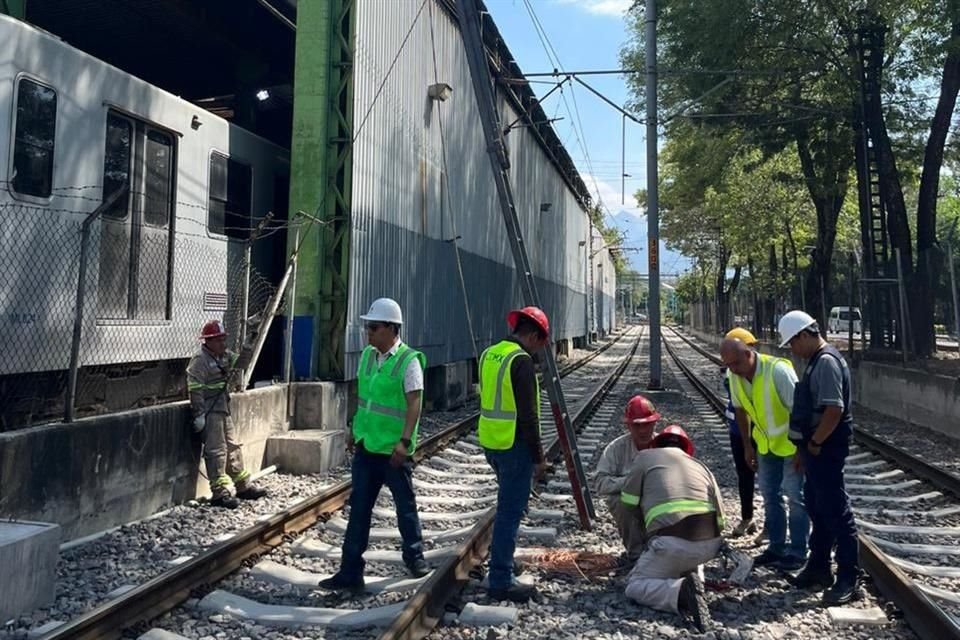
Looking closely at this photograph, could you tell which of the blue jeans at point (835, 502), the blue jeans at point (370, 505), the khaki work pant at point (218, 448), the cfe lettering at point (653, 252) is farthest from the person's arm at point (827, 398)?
the cfe lettering at point (653, 252)

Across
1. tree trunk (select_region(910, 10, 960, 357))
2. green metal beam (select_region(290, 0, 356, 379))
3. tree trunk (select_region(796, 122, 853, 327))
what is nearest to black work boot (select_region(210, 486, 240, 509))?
green metal beam (select_region(290, 0, 356, 379))

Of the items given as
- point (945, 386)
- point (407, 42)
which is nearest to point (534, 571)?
point (945, 386)

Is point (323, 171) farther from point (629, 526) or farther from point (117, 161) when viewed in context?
point (629, 526)

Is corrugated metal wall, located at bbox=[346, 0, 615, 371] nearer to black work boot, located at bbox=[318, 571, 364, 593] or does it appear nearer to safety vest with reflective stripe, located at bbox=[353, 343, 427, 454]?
safety vest with reflective stripe, located at bbox=[353, 343, 427, 454]

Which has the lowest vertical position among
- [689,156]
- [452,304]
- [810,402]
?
[810,402]

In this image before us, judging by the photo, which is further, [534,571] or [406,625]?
[534,571]

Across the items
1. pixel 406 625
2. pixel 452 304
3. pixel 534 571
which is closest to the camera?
pixel 406 625

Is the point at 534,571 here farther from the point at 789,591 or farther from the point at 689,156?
the point at 689,156

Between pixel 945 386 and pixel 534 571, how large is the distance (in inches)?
392

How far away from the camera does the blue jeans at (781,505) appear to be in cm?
587

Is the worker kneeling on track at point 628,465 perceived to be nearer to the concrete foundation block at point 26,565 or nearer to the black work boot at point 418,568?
the black work boot at point 418,568

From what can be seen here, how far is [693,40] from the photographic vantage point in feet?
64.4

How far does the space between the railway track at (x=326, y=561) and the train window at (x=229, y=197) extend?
3950mm

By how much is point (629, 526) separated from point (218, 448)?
403 centimetres
